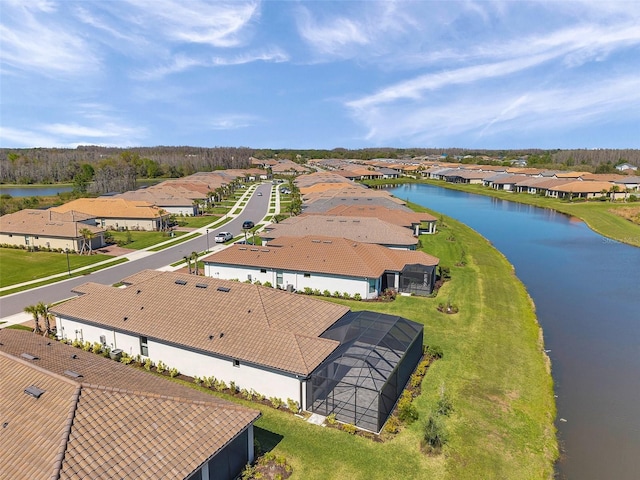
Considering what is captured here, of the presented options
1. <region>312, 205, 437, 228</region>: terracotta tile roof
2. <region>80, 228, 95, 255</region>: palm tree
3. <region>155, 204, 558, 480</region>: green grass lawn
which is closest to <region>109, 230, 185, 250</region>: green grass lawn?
<region>80, 228, 95, 255</region>: palm tree

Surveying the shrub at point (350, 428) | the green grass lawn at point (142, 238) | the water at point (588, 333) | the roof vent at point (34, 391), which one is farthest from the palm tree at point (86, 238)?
the water at point (588, 333)

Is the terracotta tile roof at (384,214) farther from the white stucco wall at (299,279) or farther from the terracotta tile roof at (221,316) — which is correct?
the terracotta tile roof at (221,316)

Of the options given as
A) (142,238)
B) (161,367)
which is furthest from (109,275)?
(161,367)

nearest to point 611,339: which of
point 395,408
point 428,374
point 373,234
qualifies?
point 428,374

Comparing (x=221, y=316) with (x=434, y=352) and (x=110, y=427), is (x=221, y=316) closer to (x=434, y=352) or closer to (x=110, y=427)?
(x=110, y=427)

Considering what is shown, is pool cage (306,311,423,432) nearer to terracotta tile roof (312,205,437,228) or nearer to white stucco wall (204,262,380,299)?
white stucco wall (204,262,380,299)
